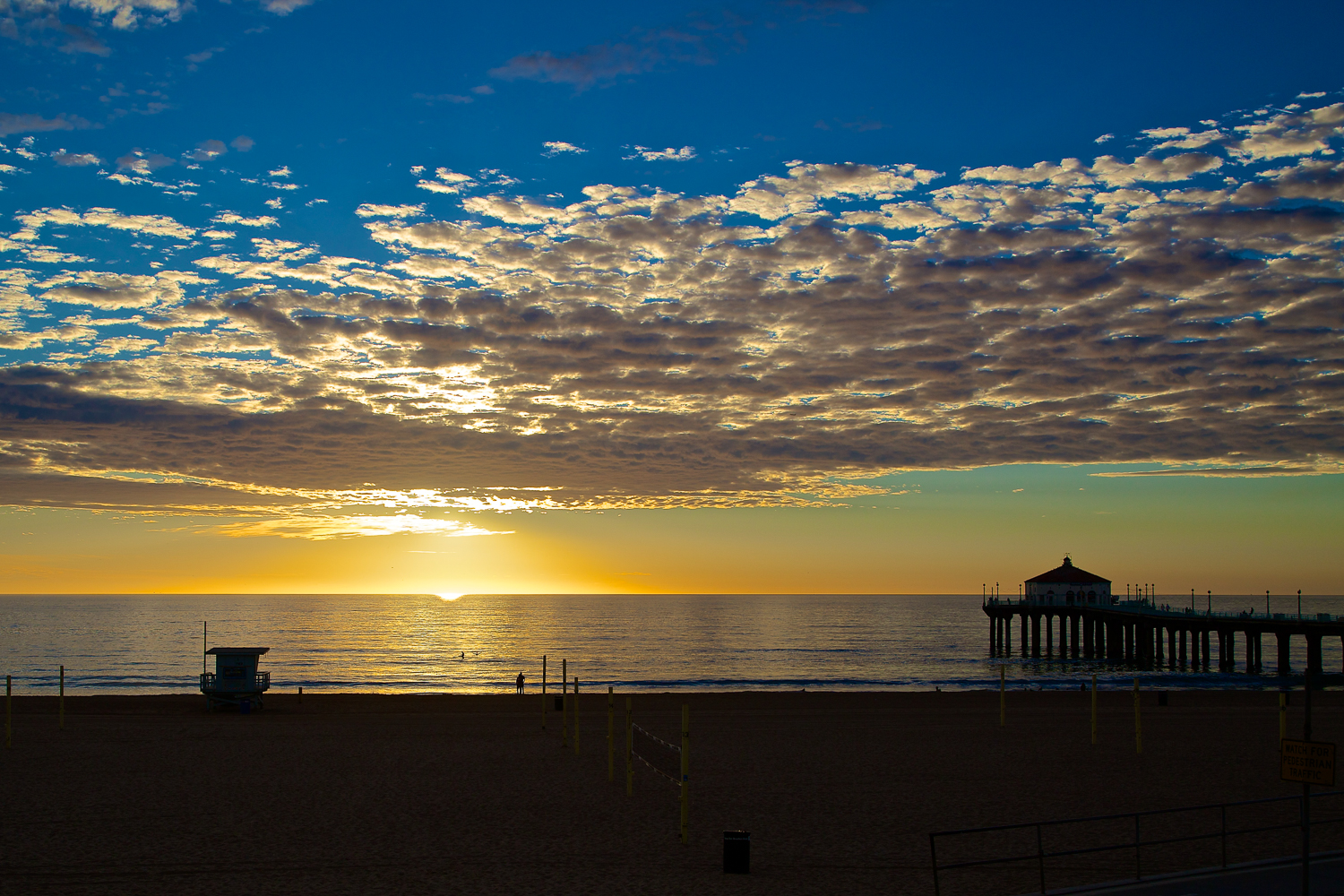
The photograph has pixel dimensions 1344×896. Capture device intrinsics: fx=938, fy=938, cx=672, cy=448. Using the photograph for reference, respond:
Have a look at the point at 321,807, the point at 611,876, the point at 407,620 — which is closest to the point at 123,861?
the point at 321,807

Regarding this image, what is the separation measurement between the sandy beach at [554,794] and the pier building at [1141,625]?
92.5 ft

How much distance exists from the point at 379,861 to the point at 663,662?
208 feet

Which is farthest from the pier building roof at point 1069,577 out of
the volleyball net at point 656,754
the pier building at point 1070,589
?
the volleyball net at point 656,754

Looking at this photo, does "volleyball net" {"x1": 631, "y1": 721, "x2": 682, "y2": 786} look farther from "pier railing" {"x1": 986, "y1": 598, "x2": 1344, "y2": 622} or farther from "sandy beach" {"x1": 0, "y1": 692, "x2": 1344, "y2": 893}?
"pier railing" {"x1": 986, "y1": 598, "x2": 1344, "y2": 622}

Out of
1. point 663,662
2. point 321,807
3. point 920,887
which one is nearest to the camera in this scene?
point 920,887

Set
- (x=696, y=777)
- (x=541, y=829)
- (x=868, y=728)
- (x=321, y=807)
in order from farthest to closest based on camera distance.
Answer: (x=868, y=728)
(x=696, y=777)
(x=321, y=807)
(x=541, y=829)

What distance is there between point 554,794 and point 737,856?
23.5 ft

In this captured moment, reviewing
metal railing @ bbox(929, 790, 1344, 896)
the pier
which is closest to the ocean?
the pier

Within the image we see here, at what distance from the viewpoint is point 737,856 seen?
1349 cm

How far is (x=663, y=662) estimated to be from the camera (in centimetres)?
7662

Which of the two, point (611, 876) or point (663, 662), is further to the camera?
point (663, 662)

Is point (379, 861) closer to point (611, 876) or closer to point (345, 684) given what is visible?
point (611, 876)

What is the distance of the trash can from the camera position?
1347cm

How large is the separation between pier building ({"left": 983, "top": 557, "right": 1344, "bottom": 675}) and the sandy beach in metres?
28.2
